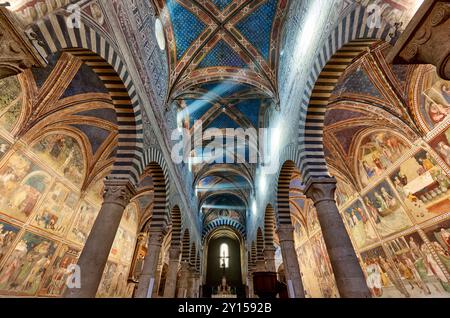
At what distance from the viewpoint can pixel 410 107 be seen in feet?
→ 25.4

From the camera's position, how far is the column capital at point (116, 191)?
5.60m

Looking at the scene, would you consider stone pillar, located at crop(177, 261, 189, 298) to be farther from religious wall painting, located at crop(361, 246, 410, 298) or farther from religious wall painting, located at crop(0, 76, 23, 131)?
religious wall painting, located at crop(0, 76, 23, 131)

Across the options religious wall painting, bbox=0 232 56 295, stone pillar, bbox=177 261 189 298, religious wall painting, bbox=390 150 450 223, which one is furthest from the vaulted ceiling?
stone pillar, bbox=177 261 189 298

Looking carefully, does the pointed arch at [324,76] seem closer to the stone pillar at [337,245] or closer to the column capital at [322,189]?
the column capital at [322,189]

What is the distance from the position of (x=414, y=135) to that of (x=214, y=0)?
32.0ft

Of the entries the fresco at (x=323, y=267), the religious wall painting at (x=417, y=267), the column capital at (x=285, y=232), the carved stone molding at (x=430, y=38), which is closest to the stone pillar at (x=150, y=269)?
the column capital at (x=285, y=232)

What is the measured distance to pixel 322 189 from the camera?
5348mm

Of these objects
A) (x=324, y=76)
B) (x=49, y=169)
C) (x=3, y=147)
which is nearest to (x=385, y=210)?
(x=324, y=76)

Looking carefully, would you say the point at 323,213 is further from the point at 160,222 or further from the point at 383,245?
→ the point at 383,245

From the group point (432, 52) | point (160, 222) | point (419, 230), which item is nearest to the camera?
point (432, 52)

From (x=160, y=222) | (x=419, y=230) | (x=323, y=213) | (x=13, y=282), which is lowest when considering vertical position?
(x=13, y=282)

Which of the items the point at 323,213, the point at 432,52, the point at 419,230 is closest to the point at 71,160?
the point at 323,213

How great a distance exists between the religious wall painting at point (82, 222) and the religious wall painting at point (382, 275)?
47.5 feet

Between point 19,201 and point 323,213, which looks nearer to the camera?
point 323,213
